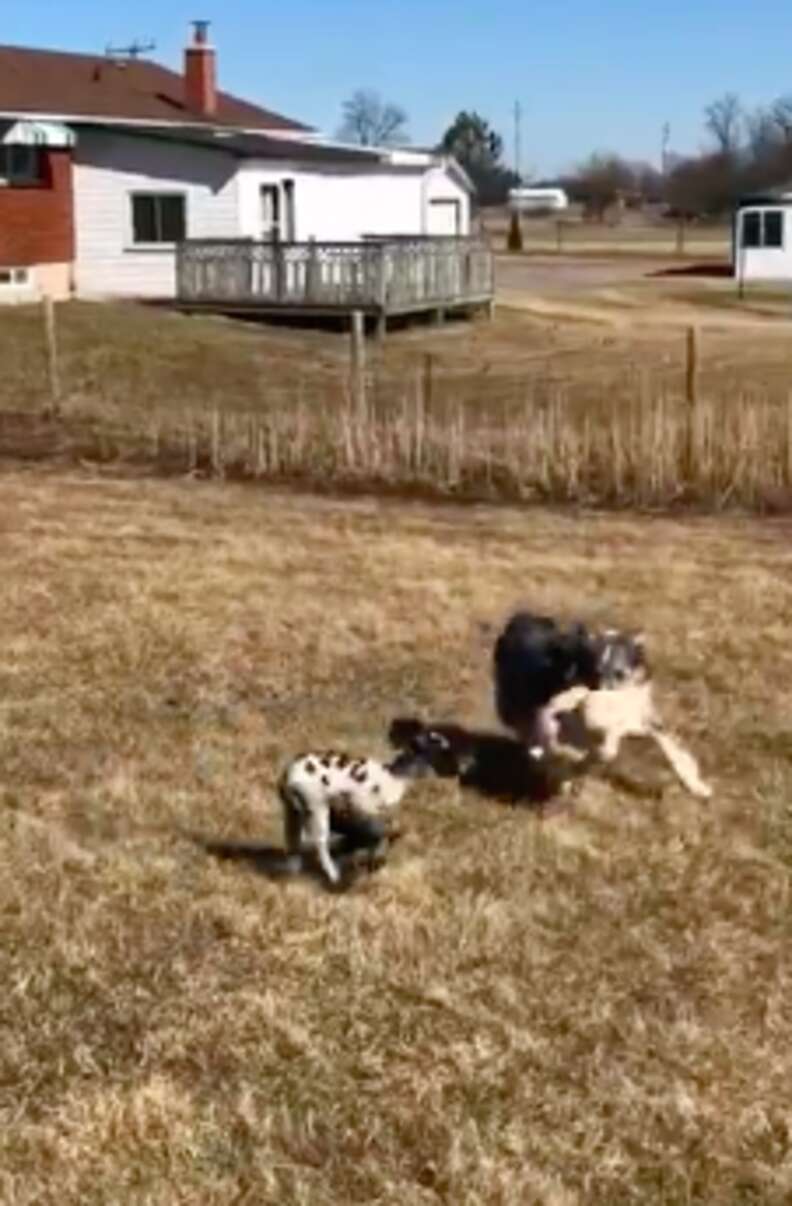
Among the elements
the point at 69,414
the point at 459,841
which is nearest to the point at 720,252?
the point at 69,414

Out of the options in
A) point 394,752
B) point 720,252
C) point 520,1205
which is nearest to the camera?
point 520,1205

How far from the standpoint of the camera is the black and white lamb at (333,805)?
17.0ft

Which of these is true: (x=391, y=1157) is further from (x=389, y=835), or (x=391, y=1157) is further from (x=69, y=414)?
(x=69, y=414)

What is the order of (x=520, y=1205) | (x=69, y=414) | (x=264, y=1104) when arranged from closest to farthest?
(x=520, y=1205)
(x=264, y=1104)
(x=69, y=414)

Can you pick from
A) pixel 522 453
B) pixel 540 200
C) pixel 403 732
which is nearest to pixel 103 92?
pixel 522 453

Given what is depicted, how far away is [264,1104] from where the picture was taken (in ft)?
13.3

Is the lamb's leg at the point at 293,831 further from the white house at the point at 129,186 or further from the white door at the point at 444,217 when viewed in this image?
the white door at the point at 444,217

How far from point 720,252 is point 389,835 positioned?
59.9 m

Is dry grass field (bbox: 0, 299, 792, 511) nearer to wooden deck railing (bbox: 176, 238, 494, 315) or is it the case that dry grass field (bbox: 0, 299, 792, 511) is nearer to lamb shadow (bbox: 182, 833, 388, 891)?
wooden deck railing (bbox: 176, 238, 494, 315)

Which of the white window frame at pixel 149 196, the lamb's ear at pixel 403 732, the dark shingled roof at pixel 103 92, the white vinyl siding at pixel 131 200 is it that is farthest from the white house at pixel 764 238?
the lamb's ear at pixel 403 732

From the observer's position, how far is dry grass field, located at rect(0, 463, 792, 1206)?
3855 mm

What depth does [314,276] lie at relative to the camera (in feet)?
96.8

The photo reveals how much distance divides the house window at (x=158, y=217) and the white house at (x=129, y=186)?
18mm

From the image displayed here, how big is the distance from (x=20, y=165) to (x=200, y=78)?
8630mm
